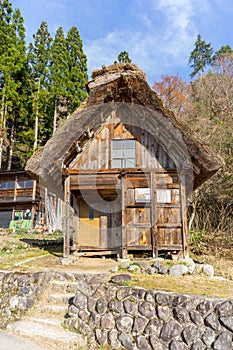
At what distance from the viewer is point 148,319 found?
14.8 feet

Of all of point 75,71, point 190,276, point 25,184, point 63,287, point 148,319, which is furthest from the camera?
point 75,71

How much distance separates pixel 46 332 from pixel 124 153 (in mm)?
6112

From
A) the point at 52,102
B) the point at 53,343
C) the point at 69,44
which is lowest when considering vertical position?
the point at 53,343

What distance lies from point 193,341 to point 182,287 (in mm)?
1414

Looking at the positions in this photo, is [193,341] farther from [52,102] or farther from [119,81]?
[52,102]

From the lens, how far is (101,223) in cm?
1064

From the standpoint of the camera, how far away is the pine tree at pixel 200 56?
122 ft

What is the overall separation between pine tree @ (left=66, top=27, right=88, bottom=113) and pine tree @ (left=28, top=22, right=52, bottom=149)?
7.15 feet

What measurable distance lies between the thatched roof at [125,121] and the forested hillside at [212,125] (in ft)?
13.9

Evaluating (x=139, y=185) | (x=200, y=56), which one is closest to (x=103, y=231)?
(x=139, y=185)

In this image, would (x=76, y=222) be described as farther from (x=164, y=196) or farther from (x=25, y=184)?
(x=25, y=184)

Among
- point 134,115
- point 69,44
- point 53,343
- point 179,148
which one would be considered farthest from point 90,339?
point 69,44

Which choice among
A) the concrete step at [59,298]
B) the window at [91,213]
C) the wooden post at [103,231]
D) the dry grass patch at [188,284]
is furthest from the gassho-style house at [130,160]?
the concrete step at [59,298]

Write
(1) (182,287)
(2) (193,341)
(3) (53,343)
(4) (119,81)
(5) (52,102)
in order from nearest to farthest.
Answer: (2) (193,341), (3) (53,343), (1) (182,287), (4) (119,81), (5) (52,102)
